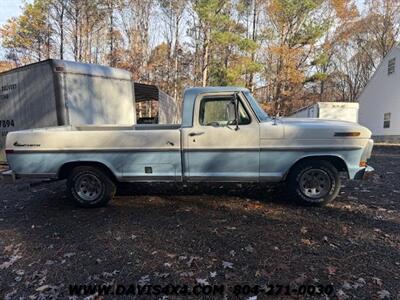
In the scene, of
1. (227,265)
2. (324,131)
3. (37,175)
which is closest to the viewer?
(227,265)

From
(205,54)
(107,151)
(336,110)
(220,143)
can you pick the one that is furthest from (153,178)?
(205,54)

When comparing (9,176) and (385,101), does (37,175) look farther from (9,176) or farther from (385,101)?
(385,101)

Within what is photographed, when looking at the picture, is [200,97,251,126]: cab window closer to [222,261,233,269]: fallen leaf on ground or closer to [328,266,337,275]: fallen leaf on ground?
[222,261,233,269]: fallen leaf on ground

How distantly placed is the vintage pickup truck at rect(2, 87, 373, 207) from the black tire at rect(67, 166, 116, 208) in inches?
0.8

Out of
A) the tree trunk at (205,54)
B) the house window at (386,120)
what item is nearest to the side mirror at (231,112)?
the house window at (386,120)

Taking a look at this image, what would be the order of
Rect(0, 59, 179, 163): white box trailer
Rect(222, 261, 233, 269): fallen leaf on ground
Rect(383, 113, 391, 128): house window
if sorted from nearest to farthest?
Rect(222, 261, 233, 269): fallen leaf on ground → Rect(0, 59, 179, 163): white box trailer → Rect(383, 113, 391, 128): house window

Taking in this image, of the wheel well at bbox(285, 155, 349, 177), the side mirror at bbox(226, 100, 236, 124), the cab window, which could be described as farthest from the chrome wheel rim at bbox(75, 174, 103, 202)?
the wheel well at bbox(285, 155, 349, 177)

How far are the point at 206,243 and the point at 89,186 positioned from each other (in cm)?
284

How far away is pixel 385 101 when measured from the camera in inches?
930

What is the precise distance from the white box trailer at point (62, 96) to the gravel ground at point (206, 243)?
3280mm

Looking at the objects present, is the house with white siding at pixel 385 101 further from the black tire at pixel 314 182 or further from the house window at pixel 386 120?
the black tire at pixel 314 182

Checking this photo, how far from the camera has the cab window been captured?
5320 mm

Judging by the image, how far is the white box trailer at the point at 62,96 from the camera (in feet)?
27.7

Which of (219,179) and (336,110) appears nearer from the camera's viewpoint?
(219,179)
